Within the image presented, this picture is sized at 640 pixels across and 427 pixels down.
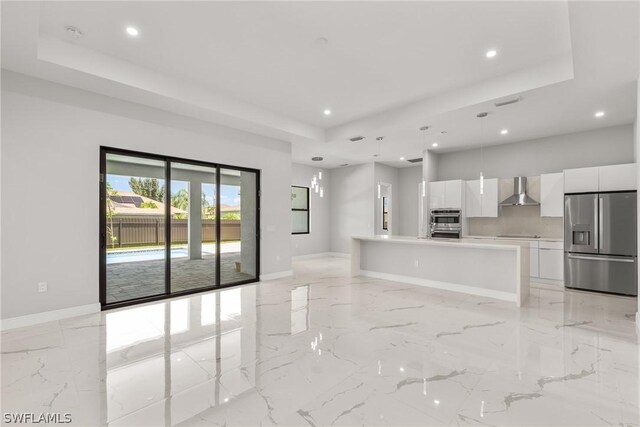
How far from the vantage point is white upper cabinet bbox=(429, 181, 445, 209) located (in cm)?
731

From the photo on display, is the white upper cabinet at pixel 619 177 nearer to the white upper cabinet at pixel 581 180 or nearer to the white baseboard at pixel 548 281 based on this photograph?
the white upper cabinet at pixel 581 180

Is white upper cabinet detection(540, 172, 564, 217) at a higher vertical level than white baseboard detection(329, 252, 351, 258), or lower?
higher

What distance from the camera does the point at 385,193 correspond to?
10.1m

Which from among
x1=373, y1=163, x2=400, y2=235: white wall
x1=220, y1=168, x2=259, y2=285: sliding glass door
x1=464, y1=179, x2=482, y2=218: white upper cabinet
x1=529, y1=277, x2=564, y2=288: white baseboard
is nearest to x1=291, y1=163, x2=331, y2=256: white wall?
x1=373, y1=163, x2=400, y2=235: white wall

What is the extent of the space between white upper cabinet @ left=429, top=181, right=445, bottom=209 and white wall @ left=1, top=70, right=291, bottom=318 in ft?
19.4

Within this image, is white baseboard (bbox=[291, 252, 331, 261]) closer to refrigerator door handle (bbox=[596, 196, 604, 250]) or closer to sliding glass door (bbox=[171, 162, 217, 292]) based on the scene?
sliding glass door (bbox=[171, 162, 217, 292])

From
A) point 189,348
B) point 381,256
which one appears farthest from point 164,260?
point 381,256

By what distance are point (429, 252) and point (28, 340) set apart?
5699mm

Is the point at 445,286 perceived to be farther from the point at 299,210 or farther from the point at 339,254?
the point at 299,210

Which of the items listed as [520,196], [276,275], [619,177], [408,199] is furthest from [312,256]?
[619,177]

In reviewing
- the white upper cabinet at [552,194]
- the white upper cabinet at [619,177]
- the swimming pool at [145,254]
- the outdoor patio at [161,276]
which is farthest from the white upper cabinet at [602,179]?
the swimming pool at [145,254]

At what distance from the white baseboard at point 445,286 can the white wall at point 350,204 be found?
3067 mm

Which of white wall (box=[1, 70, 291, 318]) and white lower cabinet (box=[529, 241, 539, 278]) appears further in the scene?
white lower cabinet (box=[529, 241, 539, 278])

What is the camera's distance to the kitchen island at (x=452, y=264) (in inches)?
185
